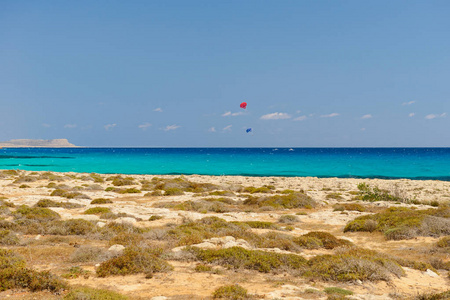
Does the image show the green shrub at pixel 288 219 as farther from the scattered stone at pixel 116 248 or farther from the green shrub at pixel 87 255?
the green shrub at pixel 87 255

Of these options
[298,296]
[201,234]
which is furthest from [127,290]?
[201,234]

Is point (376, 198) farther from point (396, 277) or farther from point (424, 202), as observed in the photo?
point (396, 277)

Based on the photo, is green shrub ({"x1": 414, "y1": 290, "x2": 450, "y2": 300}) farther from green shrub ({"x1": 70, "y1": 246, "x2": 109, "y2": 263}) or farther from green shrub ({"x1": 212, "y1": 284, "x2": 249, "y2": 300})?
green shrub ({"x1": 70, "y1": 246, "x2": 109, "y2": 263})

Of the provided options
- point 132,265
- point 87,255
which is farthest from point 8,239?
point 132,265

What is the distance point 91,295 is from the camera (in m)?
6.91

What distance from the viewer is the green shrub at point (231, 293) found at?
288 inches

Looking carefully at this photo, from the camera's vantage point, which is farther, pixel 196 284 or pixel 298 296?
pixel 196 284

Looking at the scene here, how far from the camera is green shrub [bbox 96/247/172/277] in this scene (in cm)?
908

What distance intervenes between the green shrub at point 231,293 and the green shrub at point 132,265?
245cm

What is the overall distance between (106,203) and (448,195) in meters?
30.1

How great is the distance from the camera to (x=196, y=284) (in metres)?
8.49

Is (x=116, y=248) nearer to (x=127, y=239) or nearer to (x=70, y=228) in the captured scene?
(x=127, y=239)

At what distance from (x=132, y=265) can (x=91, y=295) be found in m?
2.42

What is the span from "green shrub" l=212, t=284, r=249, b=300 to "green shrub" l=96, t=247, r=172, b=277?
245cm
